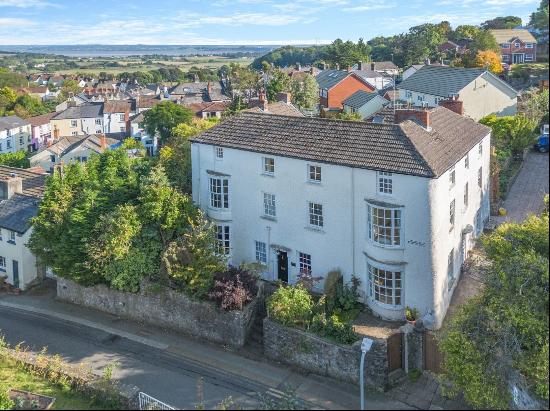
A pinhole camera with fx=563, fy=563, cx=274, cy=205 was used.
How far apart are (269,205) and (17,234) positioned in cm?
1627

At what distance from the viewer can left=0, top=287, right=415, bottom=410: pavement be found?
21.4m

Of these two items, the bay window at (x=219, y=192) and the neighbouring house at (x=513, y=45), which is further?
the neighbouring house at (x=513, y=45)

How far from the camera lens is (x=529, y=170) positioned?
4481cm

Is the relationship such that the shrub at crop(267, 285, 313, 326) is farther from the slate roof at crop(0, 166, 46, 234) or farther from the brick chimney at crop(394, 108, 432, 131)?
the slate roof at crop(0, 166, 46, 234)

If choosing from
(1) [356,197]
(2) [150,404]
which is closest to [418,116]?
(1) [356,197]

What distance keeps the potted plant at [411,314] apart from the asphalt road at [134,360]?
672cm

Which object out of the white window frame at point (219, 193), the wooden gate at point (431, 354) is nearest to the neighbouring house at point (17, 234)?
the white window frame at point (219, 193)

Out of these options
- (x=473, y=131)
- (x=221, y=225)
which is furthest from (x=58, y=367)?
(x=473, y=131)

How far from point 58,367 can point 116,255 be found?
20.7 feet

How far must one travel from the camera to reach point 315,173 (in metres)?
26.4

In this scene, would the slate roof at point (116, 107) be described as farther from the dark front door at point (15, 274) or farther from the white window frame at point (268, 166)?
the white window frame at point (268, 166)

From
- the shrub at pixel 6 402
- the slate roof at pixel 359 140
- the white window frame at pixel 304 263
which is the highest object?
the slate roof at pixel 359 140

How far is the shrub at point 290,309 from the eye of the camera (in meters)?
23.6

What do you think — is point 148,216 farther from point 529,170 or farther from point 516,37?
point 516,37
